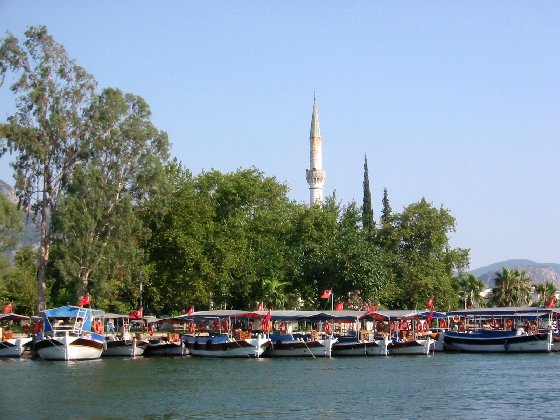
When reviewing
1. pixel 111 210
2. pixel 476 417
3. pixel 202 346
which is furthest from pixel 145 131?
pixel 476 417

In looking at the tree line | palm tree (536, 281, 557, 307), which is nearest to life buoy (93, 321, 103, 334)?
the tree line

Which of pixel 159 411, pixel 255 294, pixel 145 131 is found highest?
pixel 145 131

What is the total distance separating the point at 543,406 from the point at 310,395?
1041 cm

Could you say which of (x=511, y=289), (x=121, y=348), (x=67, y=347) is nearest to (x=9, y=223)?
(x=121, y=348)

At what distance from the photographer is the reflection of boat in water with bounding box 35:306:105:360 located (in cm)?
6369

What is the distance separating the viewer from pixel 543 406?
41938 mm

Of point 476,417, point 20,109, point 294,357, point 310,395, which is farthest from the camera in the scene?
point 20,109

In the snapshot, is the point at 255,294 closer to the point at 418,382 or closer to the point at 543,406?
the point at 418,382

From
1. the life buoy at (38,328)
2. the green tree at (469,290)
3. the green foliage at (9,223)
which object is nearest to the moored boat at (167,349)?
the life buoy at (38,328)

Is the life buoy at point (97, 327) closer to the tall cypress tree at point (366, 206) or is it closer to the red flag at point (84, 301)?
the red flag at point (84, 301)

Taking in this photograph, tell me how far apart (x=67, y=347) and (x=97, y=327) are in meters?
11.6

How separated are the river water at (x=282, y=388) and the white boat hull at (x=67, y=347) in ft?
2.93

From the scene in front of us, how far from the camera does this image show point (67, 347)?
208 feet

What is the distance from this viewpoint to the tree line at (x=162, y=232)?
240ft
